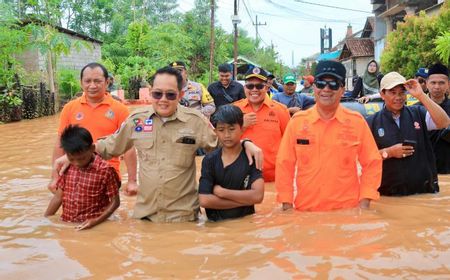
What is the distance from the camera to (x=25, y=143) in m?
13.0

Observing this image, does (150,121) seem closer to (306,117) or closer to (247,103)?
(306,117)

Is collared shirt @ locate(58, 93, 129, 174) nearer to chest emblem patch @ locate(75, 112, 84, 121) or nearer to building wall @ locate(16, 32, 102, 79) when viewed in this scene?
chest emblem patch @ locate(75, 112, 84, 121)

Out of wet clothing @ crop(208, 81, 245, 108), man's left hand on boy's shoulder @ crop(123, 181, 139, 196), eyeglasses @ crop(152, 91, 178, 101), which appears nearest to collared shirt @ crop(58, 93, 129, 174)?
man's left hand on boy's shoulder @ crop(123, 181, 139, 196)

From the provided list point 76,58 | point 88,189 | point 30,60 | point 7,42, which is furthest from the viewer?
point 76,58

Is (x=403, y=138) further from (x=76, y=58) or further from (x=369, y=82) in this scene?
(x=76, y=58)

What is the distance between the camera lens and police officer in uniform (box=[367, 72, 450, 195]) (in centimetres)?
481

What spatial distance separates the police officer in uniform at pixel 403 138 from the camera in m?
4.81

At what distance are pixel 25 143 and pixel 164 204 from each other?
31.6ft

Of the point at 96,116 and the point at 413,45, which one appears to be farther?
the point at 413,45

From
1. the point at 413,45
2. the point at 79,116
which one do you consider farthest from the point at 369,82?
the point at 413,45

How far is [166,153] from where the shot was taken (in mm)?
4438

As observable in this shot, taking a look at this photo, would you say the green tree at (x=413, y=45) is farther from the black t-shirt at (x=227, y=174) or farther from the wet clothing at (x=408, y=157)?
the black t-shirt at (x=227, y=174)

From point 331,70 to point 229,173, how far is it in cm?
117

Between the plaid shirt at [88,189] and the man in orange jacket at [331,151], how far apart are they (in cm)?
152
